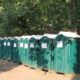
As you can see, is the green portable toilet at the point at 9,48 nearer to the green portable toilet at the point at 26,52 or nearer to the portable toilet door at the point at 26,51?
the green portable toilet at the point at 26,52

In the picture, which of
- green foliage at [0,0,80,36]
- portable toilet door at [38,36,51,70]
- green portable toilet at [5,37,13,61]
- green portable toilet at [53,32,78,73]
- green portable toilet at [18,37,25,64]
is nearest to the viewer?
green portable toilet at [53,32,78,73]

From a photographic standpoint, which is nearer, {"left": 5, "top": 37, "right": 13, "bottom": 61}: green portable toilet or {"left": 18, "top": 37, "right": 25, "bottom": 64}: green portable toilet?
{"left": 18, "top": 37, "right": 25, "bottom": 64}: green portable toilet

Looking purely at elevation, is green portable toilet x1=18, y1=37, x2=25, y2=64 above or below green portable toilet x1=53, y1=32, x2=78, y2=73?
below

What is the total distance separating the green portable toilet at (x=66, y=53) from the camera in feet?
51.5

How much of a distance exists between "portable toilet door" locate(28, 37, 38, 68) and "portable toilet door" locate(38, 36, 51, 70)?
0.71 metres

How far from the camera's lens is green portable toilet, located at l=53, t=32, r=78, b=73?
51.5ft

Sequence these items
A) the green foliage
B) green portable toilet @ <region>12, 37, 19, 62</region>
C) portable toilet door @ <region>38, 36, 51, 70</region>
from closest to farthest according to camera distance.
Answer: portable toilet door @ <region>38, 36, 51, 70</region> < green portable toilet @ <region>12, 37, 19, 62</region> < the green foliage

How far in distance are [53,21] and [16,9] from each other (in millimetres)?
3852

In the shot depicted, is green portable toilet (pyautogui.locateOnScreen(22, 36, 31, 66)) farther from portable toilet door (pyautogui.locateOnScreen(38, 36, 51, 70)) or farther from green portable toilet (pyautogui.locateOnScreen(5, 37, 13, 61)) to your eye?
green portable toilet (pyautogui.locateOnScreen(5, 37, 13, 61))

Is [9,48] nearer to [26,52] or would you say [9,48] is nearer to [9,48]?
[9,48]

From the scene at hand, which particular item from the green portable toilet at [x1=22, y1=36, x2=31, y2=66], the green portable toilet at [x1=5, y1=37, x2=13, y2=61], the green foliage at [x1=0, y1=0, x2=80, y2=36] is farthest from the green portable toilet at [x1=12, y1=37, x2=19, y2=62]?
the green foliage at [x1=0, y1=0, x2=80, y2=36]

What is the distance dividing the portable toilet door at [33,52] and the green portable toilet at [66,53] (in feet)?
10.0

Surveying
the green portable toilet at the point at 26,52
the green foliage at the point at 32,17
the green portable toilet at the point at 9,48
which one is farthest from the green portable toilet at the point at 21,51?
the green foliage at the point at 32,17

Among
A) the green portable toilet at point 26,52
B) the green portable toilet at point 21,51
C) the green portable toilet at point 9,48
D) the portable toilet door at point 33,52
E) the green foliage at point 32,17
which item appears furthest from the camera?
the green foliage at point 32,17
